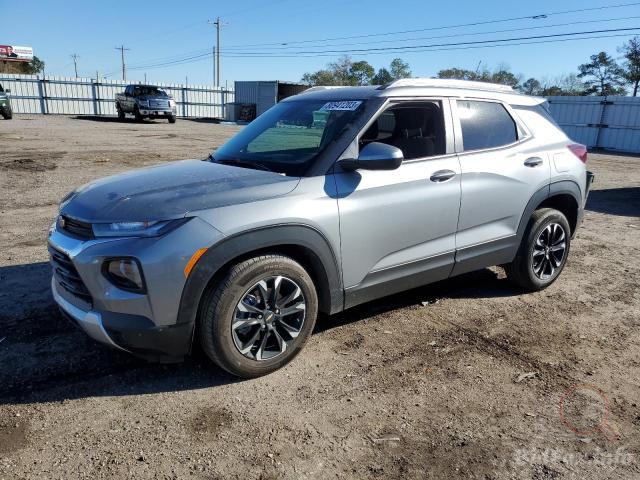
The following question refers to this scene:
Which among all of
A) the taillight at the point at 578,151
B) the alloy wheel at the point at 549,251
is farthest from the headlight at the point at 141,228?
the taillight at the point at 578,151

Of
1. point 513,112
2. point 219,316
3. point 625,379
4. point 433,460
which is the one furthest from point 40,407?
point 513,112

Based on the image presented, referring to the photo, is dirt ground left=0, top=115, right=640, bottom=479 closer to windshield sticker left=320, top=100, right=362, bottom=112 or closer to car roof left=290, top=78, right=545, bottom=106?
windshield sticker left=320, top=100, right=362, bottom=112

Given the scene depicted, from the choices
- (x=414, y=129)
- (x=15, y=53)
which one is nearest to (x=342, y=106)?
(x=414, y=129)

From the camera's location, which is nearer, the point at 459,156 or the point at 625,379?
the point at 625,379

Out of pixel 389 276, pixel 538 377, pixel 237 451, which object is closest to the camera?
pixel 237 451

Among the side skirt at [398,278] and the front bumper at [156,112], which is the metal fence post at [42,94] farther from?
the side skirt at [398,278]

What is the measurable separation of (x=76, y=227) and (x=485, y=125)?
327 centimetres

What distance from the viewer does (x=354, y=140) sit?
357 centimetres

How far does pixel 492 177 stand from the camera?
13.9 feet

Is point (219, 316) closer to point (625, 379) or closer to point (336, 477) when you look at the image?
point (336, 477)

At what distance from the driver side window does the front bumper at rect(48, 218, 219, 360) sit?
1770 millimetres

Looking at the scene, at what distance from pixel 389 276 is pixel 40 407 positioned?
2.39 meters

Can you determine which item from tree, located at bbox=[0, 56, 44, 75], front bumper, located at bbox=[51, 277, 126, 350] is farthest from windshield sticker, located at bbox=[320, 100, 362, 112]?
tree, located at bbox=[0, 56, 44, 75]

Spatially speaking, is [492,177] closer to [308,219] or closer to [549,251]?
[549,251]
